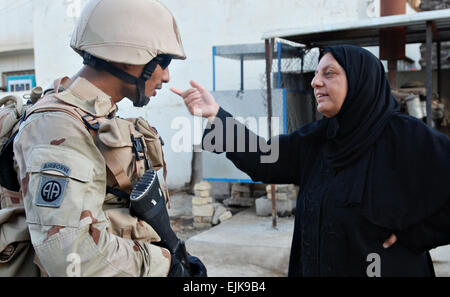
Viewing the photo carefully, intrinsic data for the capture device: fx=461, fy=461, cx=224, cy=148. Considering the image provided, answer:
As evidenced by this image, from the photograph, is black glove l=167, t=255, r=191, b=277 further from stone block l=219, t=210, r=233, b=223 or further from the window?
the window

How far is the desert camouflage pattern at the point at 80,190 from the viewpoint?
4.44 feet

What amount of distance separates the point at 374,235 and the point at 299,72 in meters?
5.57

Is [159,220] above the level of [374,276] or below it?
above

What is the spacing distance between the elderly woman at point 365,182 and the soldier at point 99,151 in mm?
455

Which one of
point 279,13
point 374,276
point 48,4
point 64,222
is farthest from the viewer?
point 48,4

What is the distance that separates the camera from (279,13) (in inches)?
311

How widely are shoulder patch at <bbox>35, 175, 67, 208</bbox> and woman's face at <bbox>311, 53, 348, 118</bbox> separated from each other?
1.35 metres

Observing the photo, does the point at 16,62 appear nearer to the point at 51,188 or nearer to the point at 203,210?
the point at 203,210

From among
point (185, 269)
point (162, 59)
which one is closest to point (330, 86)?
point (162, 59)

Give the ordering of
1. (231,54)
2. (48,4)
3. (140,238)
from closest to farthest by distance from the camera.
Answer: (140,238) < (231,54) < (48,4)

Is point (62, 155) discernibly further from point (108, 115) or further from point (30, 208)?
point (108, 115)

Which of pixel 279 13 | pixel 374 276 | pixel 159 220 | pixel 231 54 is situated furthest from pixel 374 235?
pixel 279 13

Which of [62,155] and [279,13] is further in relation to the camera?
[279,13]

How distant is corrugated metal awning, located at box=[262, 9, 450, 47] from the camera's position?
4914 millimetres
